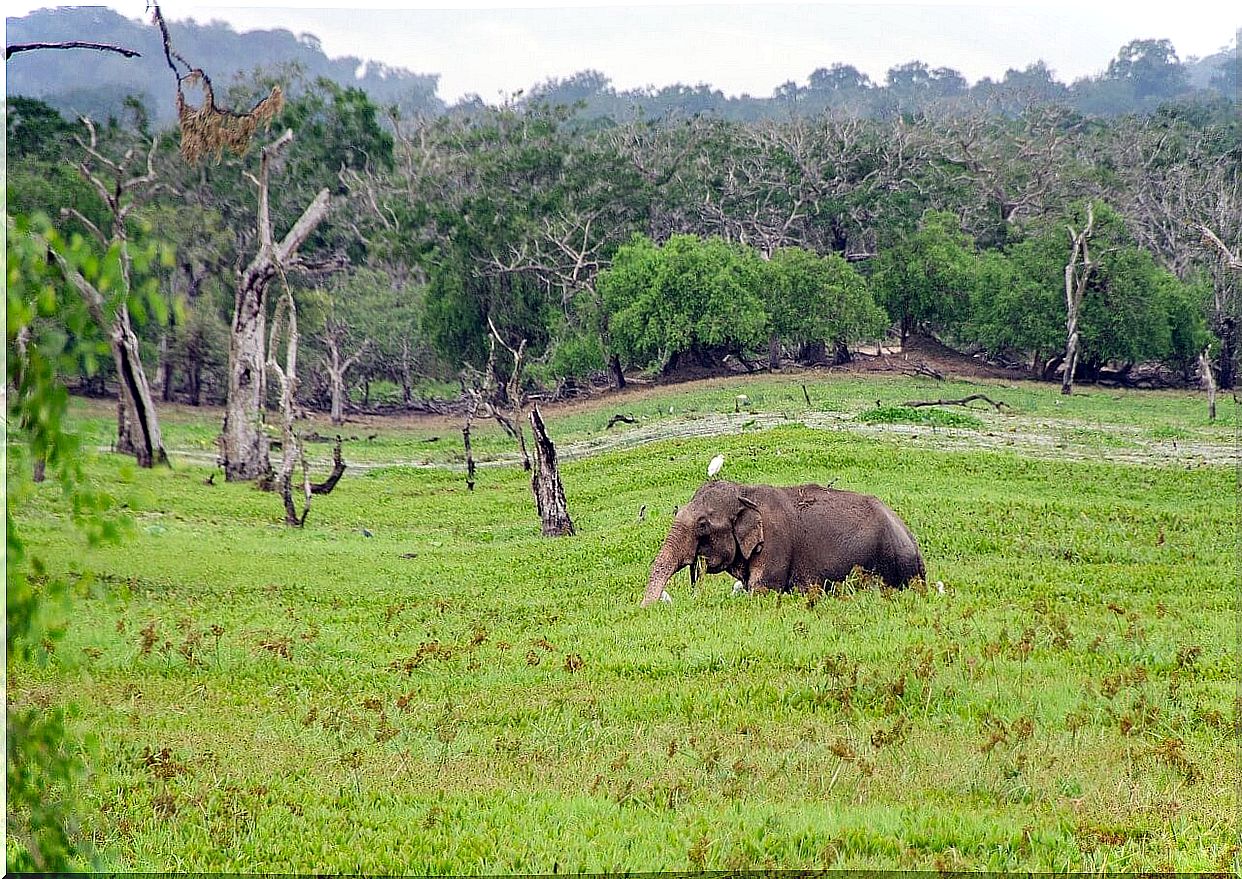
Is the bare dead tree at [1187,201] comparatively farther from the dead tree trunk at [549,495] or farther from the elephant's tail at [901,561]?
the elephant's tail at [901,561]

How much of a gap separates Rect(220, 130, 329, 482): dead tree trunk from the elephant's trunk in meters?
12.9

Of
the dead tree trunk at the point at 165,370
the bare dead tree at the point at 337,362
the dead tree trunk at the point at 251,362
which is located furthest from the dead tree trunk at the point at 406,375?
the dead tree trunk at the point at 251,362

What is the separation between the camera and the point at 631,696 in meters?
7.46

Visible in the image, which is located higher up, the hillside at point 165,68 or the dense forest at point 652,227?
the hillside at point 165,68

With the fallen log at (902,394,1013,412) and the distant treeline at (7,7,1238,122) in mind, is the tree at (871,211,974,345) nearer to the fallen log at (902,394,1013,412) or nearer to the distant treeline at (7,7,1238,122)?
the fallen log at (902,394,1013,412)

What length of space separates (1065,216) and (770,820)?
2561 centimetres

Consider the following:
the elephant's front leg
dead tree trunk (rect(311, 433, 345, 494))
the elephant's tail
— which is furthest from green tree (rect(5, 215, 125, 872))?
dead tree trunk (rect(311, 433, 345, 494))

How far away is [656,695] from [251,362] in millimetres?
16255

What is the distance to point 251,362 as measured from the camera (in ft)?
71.6

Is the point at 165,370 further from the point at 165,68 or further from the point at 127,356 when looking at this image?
the point at 127,356

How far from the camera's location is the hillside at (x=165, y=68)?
95.9 ft

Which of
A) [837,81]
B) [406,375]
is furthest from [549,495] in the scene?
[837,81]

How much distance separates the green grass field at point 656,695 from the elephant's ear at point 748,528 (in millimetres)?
435

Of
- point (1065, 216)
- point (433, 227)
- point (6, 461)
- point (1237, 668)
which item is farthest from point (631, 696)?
point (433, 227)
